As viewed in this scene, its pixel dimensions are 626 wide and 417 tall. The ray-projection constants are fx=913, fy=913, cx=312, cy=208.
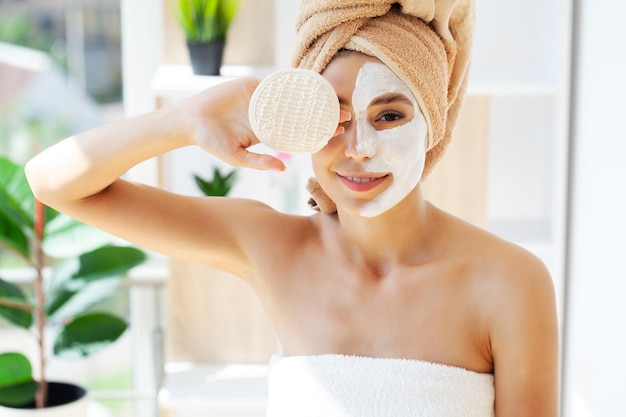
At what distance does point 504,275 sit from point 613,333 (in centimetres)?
90

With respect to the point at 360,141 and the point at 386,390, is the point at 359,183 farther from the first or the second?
the point at 386,390

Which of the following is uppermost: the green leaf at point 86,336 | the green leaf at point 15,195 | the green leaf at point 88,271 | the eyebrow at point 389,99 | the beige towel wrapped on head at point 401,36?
the beige towel wrapped on head at point 401,36

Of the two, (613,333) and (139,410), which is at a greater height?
(613,333)

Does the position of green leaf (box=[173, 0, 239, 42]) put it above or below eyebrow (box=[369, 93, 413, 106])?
above

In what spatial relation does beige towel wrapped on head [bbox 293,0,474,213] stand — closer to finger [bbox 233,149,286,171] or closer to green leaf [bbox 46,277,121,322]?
finger [bbox 233,149,286,171]

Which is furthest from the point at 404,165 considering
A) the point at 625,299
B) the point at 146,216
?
the point at 625,299

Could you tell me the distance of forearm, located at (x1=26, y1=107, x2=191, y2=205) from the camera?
1233 millimetres

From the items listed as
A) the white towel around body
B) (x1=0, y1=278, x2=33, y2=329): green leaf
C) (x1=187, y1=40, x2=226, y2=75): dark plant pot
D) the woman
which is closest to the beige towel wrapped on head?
the woman

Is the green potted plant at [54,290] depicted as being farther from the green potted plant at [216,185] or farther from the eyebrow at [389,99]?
the eyebrow at [389,99]

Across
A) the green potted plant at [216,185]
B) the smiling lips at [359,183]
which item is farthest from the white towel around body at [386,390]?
the green potted plant at [216,185]

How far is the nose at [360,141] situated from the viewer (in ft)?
3.77

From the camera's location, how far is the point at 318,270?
1.33 m

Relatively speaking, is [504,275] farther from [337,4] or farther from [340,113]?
[337,4]

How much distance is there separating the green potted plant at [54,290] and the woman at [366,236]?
2.85 ft
